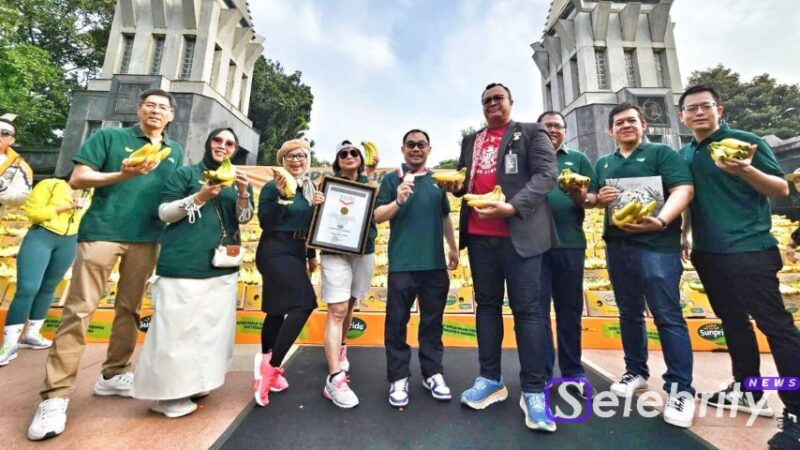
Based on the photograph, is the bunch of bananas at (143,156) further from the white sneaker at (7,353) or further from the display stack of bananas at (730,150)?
the display stack of bananas at (730,150)

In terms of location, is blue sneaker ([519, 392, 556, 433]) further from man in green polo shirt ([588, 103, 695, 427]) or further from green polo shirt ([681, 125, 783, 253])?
green polo shirt ([681, 125, 783, 253])

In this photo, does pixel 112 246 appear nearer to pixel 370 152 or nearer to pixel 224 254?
pixel 224 254

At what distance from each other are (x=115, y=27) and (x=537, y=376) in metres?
20.9

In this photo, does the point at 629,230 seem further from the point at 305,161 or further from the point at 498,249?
the point at 305,161

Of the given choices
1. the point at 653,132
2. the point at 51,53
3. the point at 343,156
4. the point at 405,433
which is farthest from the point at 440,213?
the point at 51,53

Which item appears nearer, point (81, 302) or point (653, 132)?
point (81, 302)

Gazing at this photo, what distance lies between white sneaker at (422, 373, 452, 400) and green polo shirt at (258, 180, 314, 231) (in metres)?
1.45

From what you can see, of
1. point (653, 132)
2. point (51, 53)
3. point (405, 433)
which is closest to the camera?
point (405, 433)

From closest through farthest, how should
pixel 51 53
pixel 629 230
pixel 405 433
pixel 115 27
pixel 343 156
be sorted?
pixel 405 433, pixel 629 230, pixel 343 156, pixel 115 27, pixel 51 53

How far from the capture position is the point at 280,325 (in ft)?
7.72

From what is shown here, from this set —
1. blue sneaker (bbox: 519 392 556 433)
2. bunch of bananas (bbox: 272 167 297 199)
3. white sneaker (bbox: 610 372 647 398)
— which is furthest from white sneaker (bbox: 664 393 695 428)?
bunch of bananas (bbox: 272 167 297 199)

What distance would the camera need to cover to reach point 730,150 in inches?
70.2

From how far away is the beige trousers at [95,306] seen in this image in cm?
186

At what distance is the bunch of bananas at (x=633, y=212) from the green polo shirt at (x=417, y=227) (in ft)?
3.83
